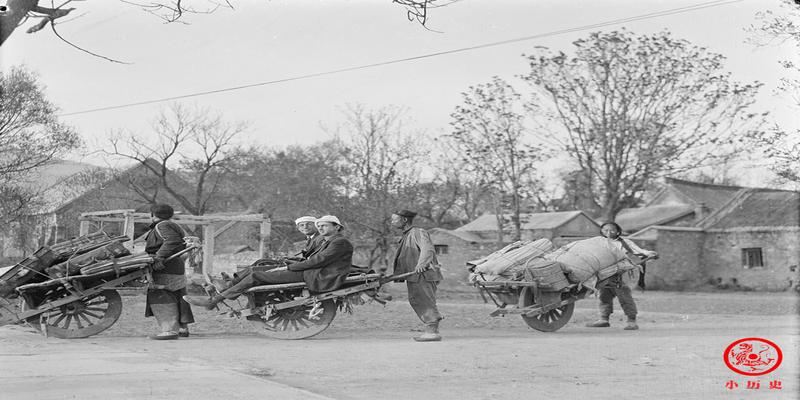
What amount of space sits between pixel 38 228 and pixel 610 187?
70.7 feet

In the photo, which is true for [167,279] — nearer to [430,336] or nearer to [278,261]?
[278,261]

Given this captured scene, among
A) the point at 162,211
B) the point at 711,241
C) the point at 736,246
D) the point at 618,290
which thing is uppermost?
the point at 711,241

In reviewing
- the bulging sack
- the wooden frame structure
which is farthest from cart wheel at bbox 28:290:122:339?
the wooden frame structure

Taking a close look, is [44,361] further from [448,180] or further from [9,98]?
[448,180]

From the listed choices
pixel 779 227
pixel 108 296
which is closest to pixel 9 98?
pixel 108 296

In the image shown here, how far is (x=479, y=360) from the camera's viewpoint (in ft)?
25.1

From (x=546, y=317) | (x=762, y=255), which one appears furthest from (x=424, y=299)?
(x=762, y=255)

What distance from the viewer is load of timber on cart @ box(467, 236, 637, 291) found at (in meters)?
10.3

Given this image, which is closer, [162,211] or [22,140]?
[162,211]

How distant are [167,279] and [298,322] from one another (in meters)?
1.62

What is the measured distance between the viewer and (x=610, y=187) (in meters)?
28.7

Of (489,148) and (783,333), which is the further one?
(489,148)

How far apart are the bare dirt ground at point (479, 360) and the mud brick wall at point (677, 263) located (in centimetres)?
2908

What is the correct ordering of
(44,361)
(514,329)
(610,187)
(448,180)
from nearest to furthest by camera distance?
1. (44,361)
2. (514,329)
3. (610,187)
4. (448,180)
